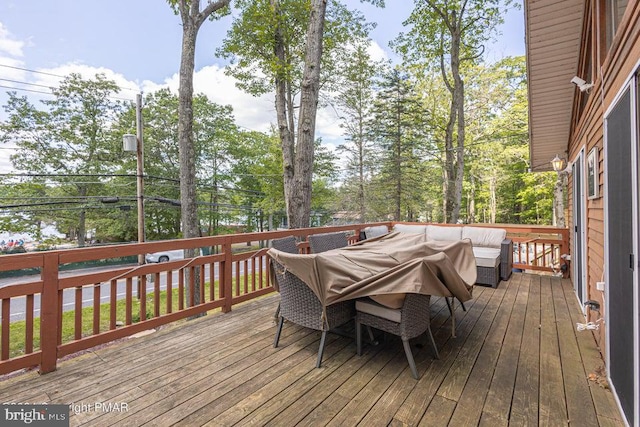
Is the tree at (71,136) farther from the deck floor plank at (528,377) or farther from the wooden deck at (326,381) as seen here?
the deck floor plank at (528,377)

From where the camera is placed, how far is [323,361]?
2391 millimetres

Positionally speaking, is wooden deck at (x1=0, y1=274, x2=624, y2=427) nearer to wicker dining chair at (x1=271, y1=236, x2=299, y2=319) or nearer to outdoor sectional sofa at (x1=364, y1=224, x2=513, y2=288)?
wicker dining chair at (x1=271, y1=236, x2=299, y2=319)

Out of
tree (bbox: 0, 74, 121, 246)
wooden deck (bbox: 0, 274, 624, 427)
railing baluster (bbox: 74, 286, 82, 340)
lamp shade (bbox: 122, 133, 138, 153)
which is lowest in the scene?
wooden deck (bbox: 0, 274, 624, 427)

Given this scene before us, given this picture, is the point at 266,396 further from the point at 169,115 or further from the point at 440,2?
the point at 169,115

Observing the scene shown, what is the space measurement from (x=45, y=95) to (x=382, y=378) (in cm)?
2129

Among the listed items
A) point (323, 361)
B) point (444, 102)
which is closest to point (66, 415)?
point (323, 361)

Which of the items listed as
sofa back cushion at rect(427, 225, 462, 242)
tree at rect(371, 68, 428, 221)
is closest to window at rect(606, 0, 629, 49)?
sofa back cushion at rect(427, 225, 462, 242)

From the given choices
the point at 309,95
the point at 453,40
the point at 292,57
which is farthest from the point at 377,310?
the point at 453,40

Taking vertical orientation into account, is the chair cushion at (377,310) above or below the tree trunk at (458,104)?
below

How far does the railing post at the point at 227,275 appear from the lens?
3.44 meters

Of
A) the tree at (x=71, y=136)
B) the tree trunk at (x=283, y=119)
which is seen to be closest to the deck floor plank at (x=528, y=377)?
the tree trunk at (x=283, y=119)

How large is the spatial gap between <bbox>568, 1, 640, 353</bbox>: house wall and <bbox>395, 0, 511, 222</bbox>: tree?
629cm

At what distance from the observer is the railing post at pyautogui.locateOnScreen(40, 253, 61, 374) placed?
2146mm

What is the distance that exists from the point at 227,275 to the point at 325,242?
136 centimetres
